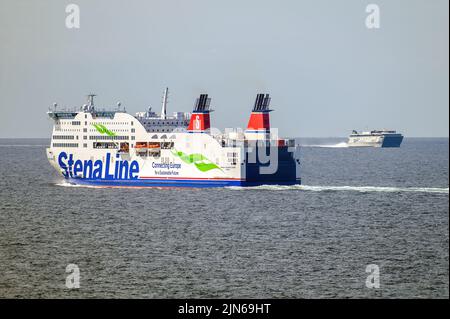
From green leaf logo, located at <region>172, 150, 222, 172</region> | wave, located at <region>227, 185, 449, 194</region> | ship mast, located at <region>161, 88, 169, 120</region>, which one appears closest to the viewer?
green leaf logo, located at <region>172, 150, 222, 172</region>

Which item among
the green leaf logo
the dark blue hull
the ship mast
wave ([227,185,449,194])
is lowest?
wave ([227,185,449,194])

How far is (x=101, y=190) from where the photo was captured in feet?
235

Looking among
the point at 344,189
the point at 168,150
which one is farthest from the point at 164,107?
the point at 344,189

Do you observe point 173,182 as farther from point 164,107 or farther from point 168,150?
point 164,107

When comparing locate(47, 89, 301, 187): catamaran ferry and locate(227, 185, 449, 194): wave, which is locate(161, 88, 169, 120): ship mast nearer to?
locate(47, 89, 301, 187): catamaran ferry

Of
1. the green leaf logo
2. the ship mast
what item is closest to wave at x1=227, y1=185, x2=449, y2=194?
the green leaf logo

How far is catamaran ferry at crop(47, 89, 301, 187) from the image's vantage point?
64438 millimetres

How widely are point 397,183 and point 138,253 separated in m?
49.6

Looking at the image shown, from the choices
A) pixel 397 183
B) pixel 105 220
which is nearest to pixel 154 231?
pixel 105 220

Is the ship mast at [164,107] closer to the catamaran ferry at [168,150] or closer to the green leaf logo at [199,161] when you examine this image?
the catamaran ferry at [168,150]

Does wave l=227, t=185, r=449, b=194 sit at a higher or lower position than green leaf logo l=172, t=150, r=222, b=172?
lower

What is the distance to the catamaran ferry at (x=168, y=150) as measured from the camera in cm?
6444

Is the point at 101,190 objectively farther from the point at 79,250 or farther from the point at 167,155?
the point at 79,250

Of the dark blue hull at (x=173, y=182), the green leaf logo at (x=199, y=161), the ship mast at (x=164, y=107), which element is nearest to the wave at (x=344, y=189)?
the dark blue hull at (x=173, y=182)
